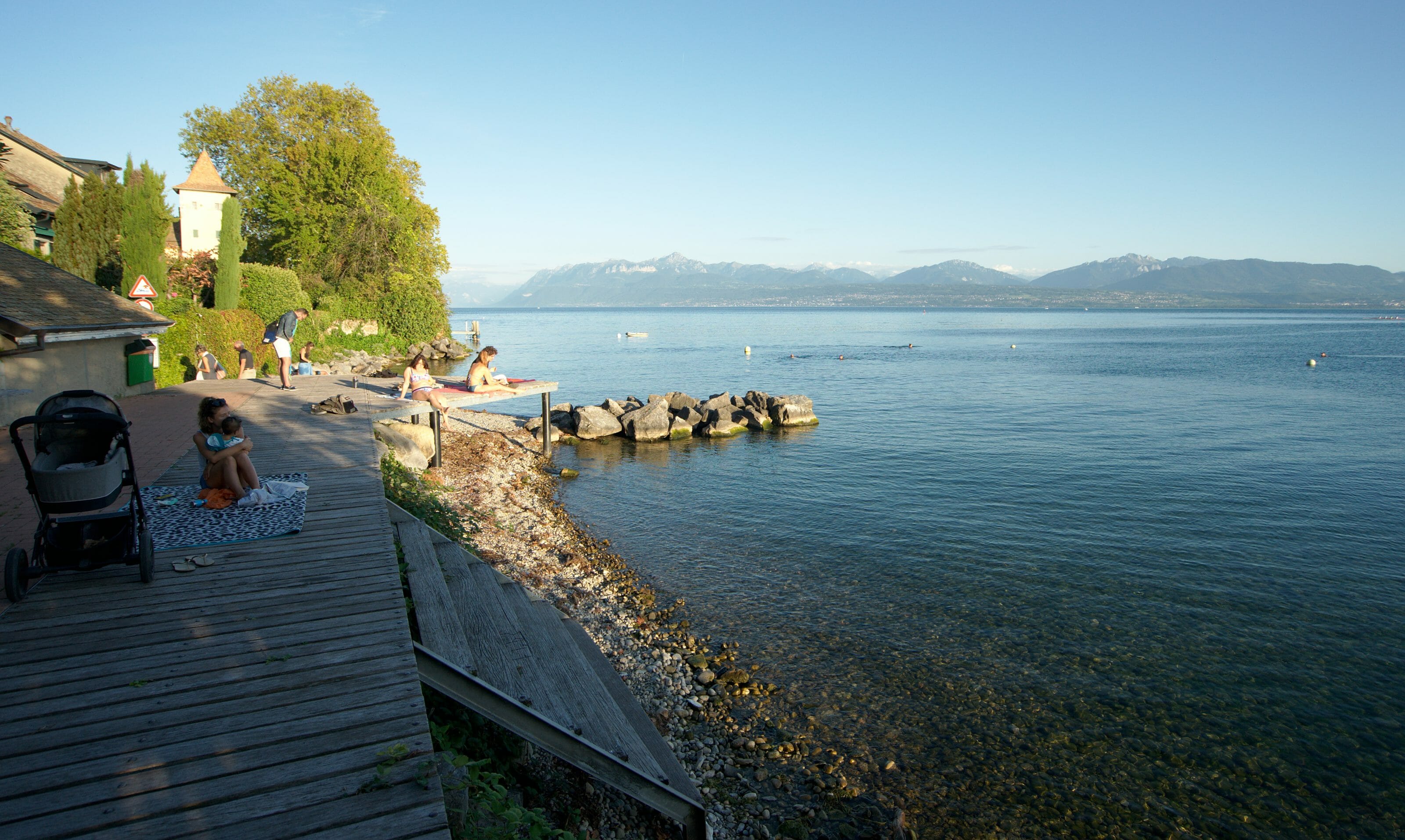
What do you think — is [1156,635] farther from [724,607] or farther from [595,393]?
[595,393]

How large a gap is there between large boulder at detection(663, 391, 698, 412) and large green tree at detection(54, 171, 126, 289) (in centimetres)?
2195

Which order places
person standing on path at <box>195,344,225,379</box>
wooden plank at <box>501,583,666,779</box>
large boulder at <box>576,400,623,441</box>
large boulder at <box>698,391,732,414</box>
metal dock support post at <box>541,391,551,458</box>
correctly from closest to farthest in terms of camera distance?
wooden plank at <box>501,583,666,779</box> < metal dock support post at <box>541,391,551,458</box> < person standing on path at <box>195,344,225,379</box> < large boulder at <box>576,400,623,441</box> < large boulder at <box>698,391,732,414</box>

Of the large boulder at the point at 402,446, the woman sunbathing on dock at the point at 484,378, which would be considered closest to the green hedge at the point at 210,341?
the woman sunbathing on dock at the point at 484,378

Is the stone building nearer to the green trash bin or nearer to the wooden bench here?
the green trash bin

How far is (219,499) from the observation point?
842 centimetres

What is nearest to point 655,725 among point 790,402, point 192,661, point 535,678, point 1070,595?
point 535,678

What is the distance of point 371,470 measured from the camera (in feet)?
35.1

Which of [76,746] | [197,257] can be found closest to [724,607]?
[76,746]

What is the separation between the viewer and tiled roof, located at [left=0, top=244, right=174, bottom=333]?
1452 centimetres

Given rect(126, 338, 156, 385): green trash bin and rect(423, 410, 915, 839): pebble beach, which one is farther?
rect(126, 338, 156, 385): green trash bin

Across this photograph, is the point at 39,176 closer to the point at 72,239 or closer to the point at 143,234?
the point at 72,239

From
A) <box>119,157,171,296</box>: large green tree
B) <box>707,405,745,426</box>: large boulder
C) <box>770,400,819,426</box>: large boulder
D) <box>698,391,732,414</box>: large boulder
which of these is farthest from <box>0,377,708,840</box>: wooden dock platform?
<box>119,157,171,296</box>: large green tree

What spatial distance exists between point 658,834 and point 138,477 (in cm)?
905

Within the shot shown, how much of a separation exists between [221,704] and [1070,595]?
1271cm
